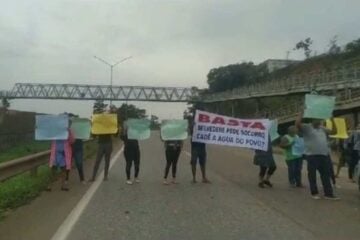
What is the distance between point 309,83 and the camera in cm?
6981

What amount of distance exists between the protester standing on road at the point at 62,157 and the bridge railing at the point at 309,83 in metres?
28.9

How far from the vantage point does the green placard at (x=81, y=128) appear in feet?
57.2

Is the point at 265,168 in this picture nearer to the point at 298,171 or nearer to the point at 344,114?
the point at 298,171

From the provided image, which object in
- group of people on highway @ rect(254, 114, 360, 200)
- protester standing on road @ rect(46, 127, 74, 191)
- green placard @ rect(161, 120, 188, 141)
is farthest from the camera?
green placard @ rect(161, 120, 188, 141)

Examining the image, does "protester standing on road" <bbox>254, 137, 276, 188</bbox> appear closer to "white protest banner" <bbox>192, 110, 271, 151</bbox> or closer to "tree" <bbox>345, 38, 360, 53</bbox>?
"white protest banner" <bbox>192, 110, 271, 151</bbox>

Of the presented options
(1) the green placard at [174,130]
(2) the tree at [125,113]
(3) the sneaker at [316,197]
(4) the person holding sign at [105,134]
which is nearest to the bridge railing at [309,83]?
(2) the tree at [125,113]

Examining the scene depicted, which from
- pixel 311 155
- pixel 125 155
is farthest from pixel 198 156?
pixel 311 155

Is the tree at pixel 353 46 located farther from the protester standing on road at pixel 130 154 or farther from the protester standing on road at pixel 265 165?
the protester standing on road at pixel 130 154

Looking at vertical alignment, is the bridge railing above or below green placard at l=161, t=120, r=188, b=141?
above

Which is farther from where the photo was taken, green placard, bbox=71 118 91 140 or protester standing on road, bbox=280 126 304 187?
green placard, bbox=71 118 91 140

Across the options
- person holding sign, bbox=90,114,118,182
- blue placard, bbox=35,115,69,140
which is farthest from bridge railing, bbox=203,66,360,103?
blue placard, bbox=35,115,69,140

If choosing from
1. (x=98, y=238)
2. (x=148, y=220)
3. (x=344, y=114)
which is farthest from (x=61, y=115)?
(x=344, y=114)

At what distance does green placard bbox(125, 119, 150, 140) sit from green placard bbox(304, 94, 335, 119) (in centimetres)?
454

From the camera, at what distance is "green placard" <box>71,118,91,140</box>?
687 inches
